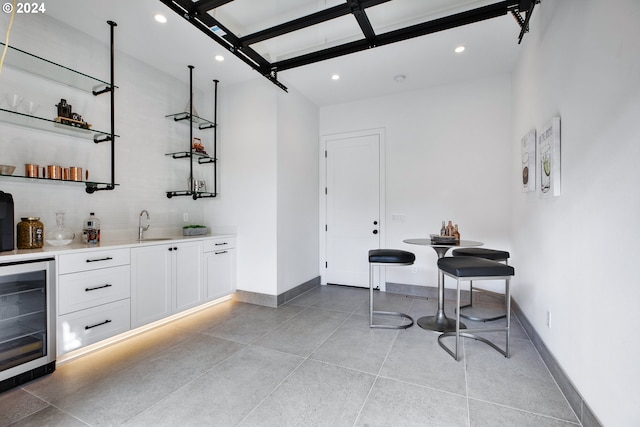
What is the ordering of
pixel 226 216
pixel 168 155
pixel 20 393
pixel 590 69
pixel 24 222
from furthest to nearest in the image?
1. pixel 226 216
2. pixel 168 155
3. pixel 24 222
4. pixel 20 393
5. pixel 590 69

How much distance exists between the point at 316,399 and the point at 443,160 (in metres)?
3.40

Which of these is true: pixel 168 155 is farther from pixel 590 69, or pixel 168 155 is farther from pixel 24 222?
pixel 590 69

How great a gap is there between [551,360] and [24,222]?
4.16 meters

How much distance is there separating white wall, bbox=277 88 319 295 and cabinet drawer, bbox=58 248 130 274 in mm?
1726

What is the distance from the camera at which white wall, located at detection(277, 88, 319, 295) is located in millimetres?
3814

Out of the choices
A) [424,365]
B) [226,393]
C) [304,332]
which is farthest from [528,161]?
[226,393]

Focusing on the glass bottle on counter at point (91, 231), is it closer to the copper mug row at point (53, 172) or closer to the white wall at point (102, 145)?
the white wall at point (102, 145)

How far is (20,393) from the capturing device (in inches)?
74.7

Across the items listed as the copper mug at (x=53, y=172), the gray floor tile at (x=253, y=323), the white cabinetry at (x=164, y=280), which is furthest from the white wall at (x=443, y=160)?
the copper mug at (x=53, y=172)

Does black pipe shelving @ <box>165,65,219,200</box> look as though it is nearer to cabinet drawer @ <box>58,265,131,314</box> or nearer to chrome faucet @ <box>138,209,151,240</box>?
chrome faucet @ <box>138,209,151,240</box>

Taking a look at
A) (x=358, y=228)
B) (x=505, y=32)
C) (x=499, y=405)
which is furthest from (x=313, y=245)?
(x=505, y=32)

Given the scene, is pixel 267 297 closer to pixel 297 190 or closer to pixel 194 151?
pixel 297 190

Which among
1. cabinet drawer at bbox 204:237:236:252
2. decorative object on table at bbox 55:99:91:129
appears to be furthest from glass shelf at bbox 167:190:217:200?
decorative object on table at bbox 55:99:91:129

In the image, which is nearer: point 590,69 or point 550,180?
point 590,69
